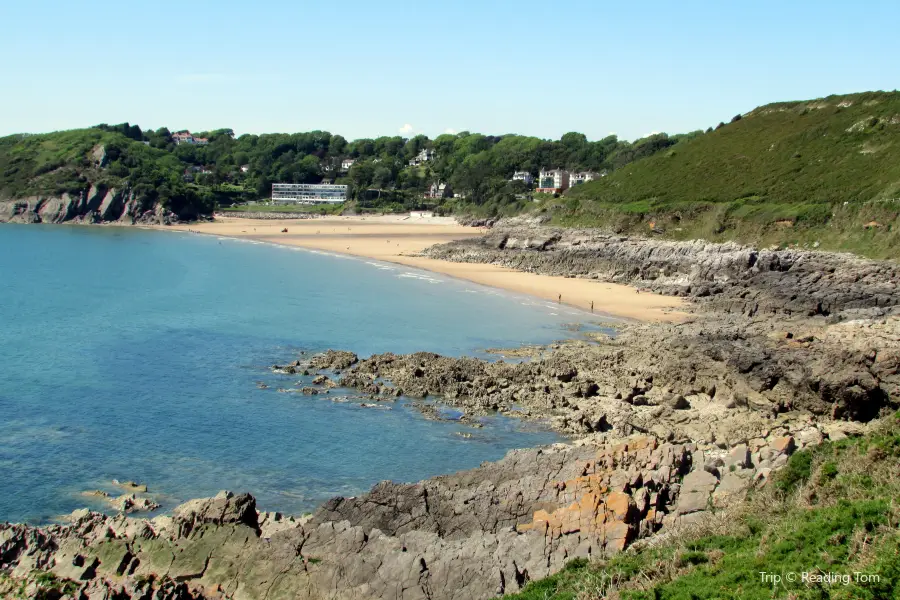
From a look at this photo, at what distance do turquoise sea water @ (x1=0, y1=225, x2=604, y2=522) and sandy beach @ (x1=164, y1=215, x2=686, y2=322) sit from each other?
2809 mm

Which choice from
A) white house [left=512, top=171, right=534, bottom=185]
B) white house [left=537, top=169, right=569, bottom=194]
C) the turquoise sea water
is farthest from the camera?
white house [left=512, top=171, right=534, bottom=185]

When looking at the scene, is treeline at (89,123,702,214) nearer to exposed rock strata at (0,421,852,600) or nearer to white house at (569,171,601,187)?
white house at (569,171,601,187)

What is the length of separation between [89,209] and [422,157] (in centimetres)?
8382

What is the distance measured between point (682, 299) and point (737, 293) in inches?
132

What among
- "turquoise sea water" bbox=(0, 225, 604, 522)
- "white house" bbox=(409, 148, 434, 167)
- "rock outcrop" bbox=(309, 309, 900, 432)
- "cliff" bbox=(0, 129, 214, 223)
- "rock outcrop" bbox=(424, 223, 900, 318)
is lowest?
"turquoise sea water" bbox=(0, 225, 604, 522)

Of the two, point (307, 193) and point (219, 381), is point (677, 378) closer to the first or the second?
point (219, 381)

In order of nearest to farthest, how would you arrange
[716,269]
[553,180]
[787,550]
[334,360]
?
1. [787,550]
2. [334,360]
3. [716,269]
4. [553,180]

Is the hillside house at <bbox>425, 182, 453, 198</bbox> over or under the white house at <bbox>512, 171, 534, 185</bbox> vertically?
under

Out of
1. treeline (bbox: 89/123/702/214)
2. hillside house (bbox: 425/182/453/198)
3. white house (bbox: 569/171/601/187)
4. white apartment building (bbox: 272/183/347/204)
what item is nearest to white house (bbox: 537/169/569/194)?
white house (bbox: 569/171/601/187)

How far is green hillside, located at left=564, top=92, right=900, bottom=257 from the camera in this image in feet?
188

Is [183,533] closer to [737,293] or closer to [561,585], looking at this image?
[561,585]

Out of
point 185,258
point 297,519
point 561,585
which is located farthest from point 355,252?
point 561,585

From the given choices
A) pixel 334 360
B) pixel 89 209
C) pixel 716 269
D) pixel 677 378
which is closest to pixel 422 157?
pixel 89 209

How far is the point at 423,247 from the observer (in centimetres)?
8388
